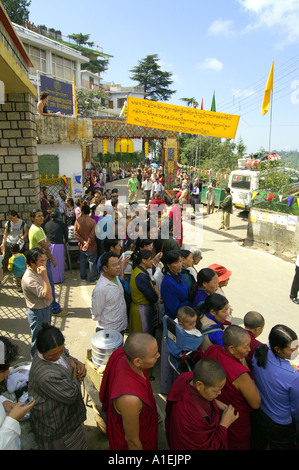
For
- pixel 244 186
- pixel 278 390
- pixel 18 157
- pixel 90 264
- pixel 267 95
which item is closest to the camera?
pixel 278 390

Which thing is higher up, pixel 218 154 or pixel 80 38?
pixel 80 38

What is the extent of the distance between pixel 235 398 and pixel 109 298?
174cm

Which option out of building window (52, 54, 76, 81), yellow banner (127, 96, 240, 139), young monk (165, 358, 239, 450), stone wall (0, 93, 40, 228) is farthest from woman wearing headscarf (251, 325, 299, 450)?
building window (52, 54, 76, 81)

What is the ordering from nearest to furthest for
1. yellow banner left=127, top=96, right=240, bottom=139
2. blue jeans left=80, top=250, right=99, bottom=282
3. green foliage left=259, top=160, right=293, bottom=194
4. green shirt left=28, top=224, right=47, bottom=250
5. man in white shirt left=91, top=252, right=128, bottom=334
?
1. man in white shirt left=91, top=252, right=128, bottom=334
2. green shirt left=28, top=224, right=47, bottom=250
3. blue jeans left=80, top=250, right=99, bottom=282
4. yellow banner left=127, top=96, right=240, bottom=139
5. green foliage left=259, top=160, right=293, bottom=194

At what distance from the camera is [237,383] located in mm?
2361

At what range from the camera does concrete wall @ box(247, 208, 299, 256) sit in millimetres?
8812

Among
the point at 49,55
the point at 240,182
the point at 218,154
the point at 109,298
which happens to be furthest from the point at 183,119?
the point at 49,55

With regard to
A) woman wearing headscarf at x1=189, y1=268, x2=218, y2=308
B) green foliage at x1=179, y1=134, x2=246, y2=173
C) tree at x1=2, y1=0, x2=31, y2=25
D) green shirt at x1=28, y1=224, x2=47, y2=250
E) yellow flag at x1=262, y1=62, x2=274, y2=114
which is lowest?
woman wearing headscarf at x1=189, y1=268, x2=218, y2=308

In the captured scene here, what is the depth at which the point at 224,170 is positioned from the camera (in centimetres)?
2278

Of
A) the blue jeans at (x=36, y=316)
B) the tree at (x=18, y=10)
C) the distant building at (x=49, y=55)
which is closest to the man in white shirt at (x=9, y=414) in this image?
the blue jeans at (x=36, y=316)

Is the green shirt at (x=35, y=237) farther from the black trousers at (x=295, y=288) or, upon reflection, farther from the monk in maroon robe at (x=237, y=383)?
the black trousers at (x=295, y=288)

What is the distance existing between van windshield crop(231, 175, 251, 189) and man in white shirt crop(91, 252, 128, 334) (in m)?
12.4

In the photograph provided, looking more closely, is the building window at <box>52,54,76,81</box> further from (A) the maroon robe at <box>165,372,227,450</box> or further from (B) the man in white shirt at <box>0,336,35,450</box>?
(A) the maroon robe at <box>165,372,227,450</box>

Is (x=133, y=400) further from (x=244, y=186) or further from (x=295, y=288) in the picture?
(x=244, y=186)
